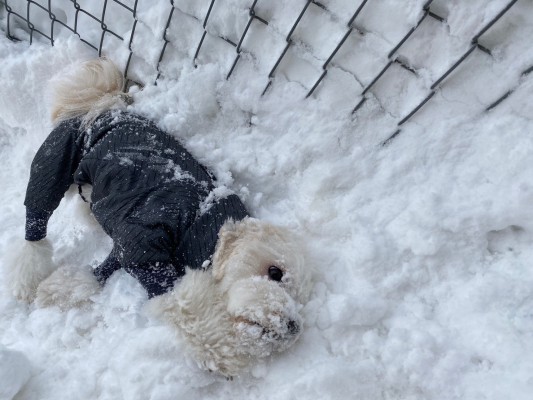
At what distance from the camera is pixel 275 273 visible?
164 centimetres

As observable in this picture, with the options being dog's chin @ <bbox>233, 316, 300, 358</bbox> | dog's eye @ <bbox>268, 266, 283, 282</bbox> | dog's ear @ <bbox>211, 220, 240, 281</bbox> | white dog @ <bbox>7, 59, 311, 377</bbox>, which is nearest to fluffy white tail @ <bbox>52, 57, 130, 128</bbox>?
white dog @ <bbox>7, 59, 311, 377</bbox>

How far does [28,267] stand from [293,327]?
1254 millimetres

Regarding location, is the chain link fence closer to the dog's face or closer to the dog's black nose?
the dog's face

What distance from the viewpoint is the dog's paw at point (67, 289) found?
195 centimetres

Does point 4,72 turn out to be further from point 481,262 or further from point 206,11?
point 481,262

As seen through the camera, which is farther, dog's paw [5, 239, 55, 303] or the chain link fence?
dog's paw [5, 239, 55, 303]

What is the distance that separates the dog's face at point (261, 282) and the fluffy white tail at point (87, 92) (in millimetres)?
842

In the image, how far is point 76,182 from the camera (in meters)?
2.09

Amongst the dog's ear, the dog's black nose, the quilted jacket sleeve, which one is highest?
the dog's black nose

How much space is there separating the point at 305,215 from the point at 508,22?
96cm

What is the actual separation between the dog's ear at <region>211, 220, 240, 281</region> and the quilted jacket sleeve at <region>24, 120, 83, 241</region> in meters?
0.81

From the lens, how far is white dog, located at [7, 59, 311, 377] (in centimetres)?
151

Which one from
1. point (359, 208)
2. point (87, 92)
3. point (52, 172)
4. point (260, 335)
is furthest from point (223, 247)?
point (87, 92)

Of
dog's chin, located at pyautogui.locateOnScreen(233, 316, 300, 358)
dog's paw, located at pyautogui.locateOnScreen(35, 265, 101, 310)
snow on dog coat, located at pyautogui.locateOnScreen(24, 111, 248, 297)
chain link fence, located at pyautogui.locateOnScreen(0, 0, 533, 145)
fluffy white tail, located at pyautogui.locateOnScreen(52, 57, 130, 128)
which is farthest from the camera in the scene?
fluffy white tail, located at pyautogui.locateOnScreen(52, 57, 130, 128)
